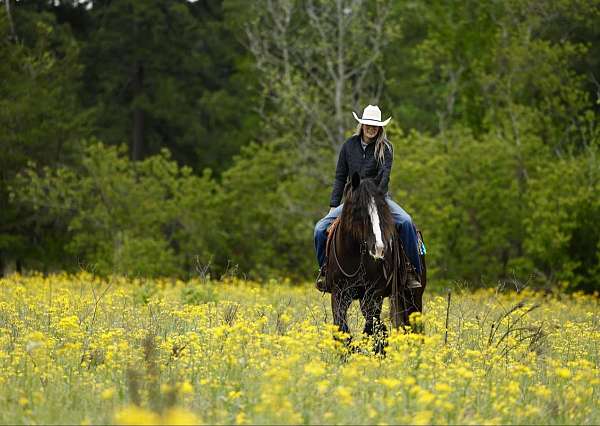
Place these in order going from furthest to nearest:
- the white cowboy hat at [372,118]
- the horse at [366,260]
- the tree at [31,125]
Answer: the tree at [31,125]
the white cowboy hat at [372,118]
the horse at [366,260]

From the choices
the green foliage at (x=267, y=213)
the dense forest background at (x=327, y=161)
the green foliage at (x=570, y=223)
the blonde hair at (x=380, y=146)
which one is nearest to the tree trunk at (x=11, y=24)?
the dense forest background at (x=327, y=161)

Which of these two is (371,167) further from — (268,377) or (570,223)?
(570,223)

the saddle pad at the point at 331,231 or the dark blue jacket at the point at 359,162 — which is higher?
the dark blue jacket at the point at 359,162

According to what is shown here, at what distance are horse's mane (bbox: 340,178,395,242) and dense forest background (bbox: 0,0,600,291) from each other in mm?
15932

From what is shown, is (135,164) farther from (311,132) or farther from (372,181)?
(372,181)

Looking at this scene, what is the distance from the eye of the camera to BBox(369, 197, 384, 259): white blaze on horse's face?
9.87 meters

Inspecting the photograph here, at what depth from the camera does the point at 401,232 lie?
36.8 feet

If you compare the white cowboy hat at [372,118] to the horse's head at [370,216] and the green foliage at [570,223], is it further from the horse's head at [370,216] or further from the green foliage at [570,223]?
the green foliage at [570,223]

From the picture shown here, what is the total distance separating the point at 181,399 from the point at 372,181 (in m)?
3.69

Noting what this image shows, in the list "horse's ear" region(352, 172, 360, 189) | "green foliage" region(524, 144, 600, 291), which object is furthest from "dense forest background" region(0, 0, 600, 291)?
"horse's ear" region(352, 172, 360, 189)

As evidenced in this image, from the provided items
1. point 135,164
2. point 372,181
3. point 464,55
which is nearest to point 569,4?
point 464,55

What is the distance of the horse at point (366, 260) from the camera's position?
10.1 metres

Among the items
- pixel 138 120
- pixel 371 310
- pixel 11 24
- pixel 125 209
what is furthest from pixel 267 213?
pixel 371 310

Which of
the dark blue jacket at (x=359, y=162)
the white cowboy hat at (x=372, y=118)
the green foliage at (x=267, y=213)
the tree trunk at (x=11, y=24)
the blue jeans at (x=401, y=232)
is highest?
the tree trunk at (x=11, y=24)
